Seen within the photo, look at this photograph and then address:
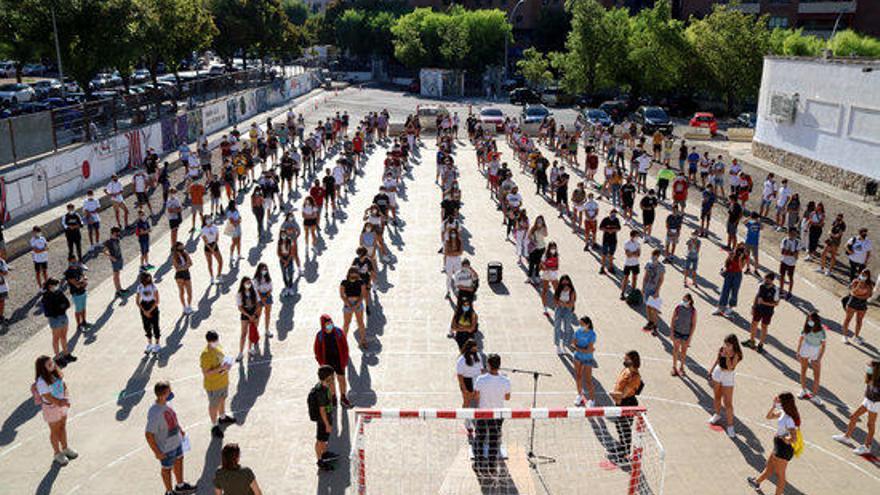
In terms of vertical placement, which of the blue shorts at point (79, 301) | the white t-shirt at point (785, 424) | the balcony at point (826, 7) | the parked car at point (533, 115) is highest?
the balcony at point (826, 7)

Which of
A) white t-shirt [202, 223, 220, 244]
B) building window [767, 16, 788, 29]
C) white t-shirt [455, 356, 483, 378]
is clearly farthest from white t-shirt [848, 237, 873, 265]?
building window [767, 16, 788, 29]

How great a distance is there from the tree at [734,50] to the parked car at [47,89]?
45.9 meters

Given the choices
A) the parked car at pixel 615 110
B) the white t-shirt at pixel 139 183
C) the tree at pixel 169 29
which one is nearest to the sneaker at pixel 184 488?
the white t-shirt at pixel 139 183

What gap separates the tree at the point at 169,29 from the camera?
3997cm

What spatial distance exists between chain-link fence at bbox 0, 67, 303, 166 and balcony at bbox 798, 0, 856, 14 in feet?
187

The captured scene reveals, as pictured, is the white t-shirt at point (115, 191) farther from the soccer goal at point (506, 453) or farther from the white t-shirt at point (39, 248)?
the soccer goal at point (506, 453)

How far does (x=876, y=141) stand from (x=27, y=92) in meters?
50.8

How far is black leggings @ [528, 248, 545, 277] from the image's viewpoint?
57.6 feet

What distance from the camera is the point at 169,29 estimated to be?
4450 cm

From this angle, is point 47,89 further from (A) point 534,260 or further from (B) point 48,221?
(A) point 534,260

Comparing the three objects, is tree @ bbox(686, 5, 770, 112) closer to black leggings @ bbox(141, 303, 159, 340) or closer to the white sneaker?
the white sneaker

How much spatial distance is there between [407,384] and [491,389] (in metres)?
2.90

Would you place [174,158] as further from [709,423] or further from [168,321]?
[709,423]

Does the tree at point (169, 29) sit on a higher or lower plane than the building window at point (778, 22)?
lower
